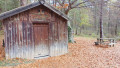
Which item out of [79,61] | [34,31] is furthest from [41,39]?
[79,61]

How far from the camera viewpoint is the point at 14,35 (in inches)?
239

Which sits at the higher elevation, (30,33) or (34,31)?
(34,31)

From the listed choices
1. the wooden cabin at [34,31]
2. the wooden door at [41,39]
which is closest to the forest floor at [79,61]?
the wooden door at [41,39]

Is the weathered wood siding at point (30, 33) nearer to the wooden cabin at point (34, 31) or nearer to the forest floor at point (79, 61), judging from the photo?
the wooden cabin at point (34, 31)

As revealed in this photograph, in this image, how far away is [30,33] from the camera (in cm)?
649

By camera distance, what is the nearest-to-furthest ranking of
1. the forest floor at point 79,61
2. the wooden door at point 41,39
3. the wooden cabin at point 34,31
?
1. the forest floor at point 79,61
2. the wooden cabin at point 34,31
3. the wooden door at point 41,39

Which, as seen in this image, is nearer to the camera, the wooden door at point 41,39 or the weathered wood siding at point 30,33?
the weathered wood siding at point 30,33

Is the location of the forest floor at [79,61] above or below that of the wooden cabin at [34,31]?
below

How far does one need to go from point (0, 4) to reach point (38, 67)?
1492cm

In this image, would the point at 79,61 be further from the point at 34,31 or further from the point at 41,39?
the point at 34,31

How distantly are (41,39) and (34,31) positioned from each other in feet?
2.52

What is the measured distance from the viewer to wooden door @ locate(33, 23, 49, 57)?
6.74 meters

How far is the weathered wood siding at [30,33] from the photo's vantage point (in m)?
6.01

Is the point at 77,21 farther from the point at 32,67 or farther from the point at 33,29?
the point at 32,67
